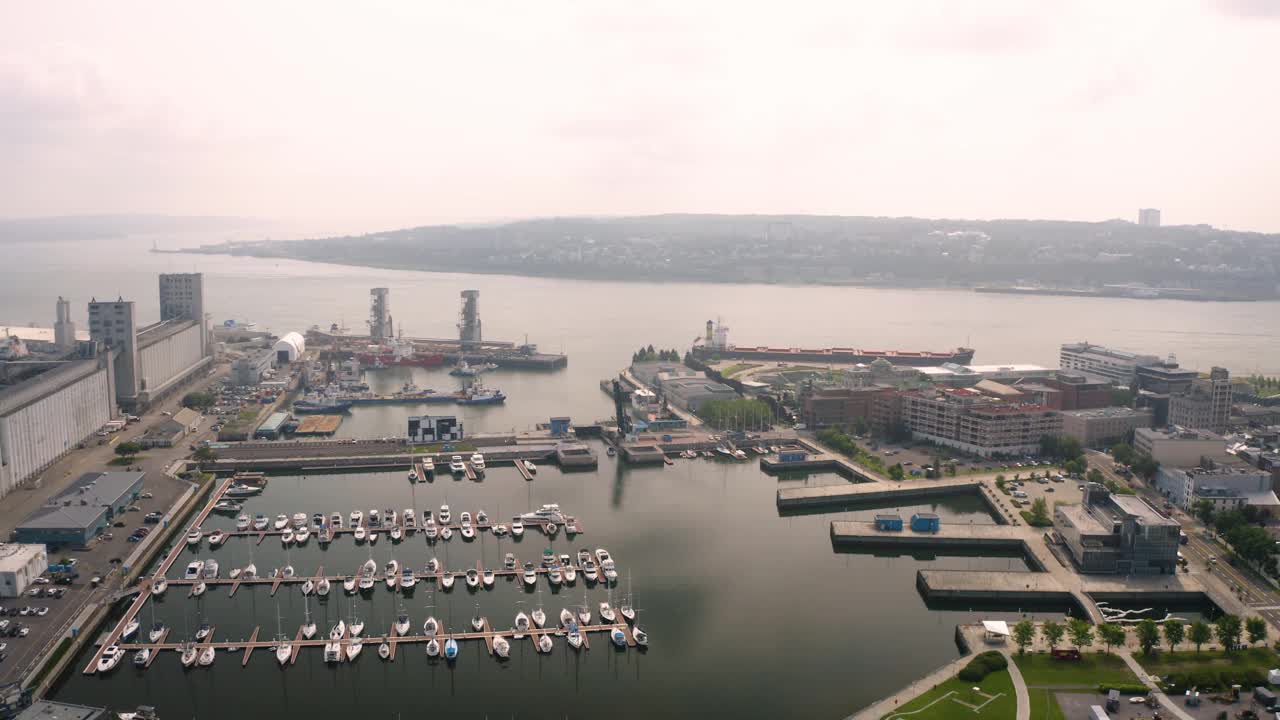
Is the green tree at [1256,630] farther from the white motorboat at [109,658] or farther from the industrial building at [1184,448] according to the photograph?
the white motorboat at [109,658]

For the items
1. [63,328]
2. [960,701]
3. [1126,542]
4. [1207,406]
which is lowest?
[960,701]

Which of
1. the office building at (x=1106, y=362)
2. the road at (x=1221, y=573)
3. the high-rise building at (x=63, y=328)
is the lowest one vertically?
the road at (x=1221, y=573)

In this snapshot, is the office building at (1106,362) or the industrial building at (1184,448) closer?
the industrial building at (1184,448)

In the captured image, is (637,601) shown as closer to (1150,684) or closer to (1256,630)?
(1150,684)

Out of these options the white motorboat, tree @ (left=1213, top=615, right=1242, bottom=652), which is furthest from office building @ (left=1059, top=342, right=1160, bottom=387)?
the white motorboat

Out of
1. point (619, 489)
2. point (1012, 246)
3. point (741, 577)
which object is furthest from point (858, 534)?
point (1012, 246)

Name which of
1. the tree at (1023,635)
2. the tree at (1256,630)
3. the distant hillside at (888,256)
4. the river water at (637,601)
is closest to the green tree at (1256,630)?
A: the tree at (1256,630)

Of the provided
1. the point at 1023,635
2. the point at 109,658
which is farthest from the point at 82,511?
the point at 1023,635
